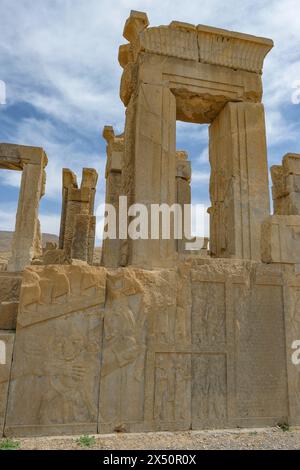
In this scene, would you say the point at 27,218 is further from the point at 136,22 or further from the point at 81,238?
the point at 136,22

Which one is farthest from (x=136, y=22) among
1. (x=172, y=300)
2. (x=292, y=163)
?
(x=292, y=163)

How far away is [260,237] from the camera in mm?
4742

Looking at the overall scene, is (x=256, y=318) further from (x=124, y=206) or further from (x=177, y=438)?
(x=124, y=206)

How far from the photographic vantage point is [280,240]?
14.3 ft

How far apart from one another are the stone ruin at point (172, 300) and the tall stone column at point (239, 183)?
17 mm

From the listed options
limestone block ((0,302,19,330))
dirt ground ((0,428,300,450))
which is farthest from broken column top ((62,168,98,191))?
dirt ground ((0,428,300,450))

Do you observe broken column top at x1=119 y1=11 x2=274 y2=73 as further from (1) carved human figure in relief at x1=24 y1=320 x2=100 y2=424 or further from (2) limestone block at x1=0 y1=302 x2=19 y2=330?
(1) carved human figure in relief at x1=24 y1=320 x2=100 y2=424

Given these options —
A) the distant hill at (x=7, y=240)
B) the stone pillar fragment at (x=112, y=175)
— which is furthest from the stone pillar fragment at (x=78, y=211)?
the distant hill at (x=7, y=240)

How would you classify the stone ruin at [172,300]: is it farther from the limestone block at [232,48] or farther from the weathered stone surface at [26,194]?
the weathered stone surface at [26,194]

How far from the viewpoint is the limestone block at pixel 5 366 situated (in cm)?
339

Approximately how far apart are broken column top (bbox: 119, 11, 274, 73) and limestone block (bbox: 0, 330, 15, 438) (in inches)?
145

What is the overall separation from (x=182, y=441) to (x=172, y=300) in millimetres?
1260

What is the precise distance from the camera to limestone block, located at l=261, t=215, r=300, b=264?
14.3 ft
